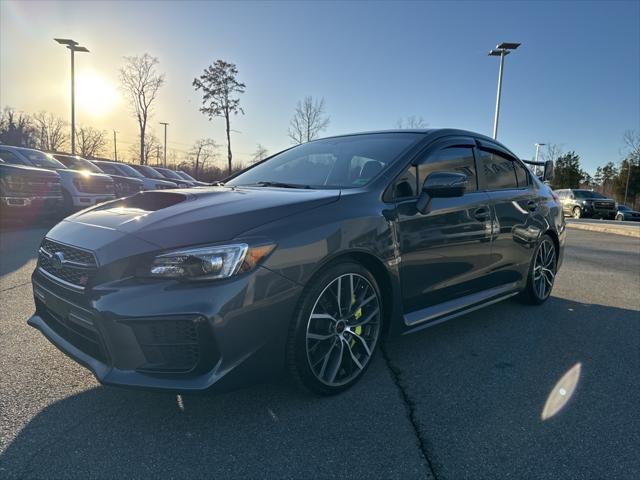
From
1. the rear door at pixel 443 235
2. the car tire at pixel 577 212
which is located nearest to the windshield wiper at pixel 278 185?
the rear door at pixel 443 235

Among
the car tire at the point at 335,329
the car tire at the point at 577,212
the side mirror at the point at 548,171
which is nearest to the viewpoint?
the car tire at the point at 335,329

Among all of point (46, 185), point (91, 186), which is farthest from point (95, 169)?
point (46, 185)

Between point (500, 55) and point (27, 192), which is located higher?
point (500, 55)

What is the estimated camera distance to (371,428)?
2.22 meters

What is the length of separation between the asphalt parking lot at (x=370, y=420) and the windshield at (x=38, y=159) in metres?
8.94

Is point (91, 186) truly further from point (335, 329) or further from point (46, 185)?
point (335, 329)

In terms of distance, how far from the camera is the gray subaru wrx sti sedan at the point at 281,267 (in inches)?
78.3

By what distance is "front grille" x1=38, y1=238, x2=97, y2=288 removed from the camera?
Answer: 2133mm

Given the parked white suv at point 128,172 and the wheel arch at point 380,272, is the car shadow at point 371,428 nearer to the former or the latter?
the wheel arch at point 380,272

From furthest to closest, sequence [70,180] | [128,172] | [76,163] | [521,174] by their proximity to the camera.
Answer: [128,172]
[76,163]
[70,180]
[521,174]

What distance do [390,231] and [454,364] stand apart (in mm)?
1115

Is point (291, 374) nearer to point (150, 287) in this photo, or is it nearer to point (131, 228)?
point (150, 287)

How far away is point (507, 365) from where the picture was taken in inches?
120

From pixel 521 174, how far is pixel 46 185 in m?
9.07
